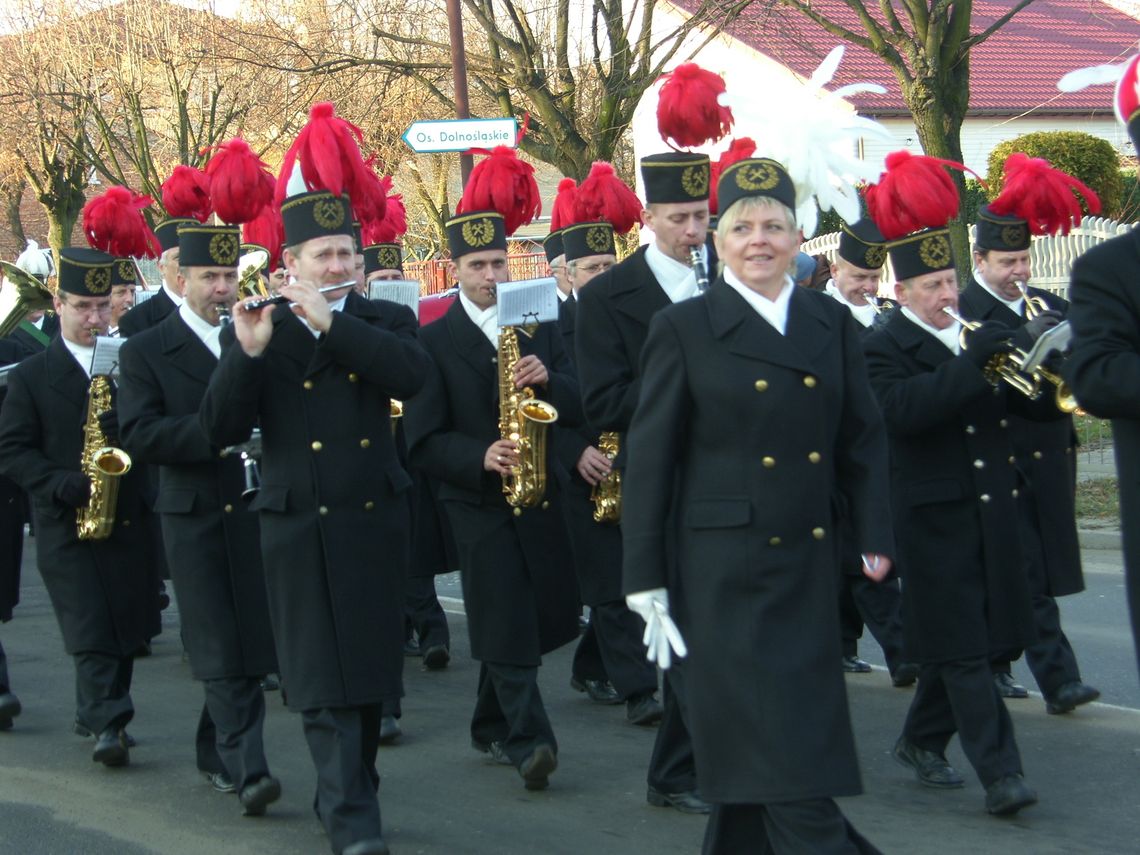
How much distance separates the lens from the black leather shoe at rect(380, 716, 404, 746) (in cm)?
751

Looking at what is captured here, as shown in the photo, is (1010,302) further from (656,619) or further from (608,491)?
(656,619)

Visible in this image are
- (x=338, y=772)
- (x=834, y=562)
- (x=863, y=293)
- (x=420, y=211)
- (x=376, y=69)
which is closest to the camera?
(x=834, y=562)

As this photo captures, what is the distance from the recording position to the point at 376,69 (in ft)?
79.5

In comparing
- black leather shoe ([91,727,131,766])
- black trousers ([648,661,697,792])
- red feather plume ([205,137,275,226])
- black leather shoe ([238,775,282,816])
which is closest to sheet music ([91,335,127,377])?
red feather plume ([205,137,275,226])

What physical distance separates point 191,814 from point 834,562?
3062 mm

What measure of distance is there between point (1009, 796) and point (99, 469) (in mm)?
3919

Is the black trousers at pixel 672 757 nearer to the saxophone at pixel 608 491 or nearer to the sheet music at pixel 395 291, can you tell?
the saxophone at pixel 608 491

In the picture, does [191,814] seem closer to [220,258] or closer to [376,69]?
[220,258]

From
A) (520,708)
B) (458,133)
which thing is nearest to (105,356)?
(520,708)

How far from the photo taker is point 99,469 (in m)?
7.22

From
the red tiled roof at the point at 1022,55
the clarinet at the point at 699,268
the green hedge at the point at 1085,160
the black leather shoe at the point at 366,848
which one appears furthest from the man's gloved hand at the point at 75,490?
the red tiled roof at the point at 1022,55

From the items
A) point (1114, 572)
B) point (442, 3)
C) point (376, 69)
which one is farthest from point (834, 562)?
point (442, 3)

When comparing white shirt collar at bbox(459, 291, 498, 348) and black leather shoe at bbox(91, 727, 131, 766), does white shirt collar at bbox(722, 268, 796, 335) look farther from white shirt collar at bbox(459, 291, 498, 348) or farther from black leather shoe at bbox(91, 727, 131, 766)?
black leather shoe at bbox(91, 727, 131, 766)

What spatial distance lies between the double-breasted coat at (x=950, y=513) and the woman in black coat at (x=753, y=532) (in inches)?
57.1
